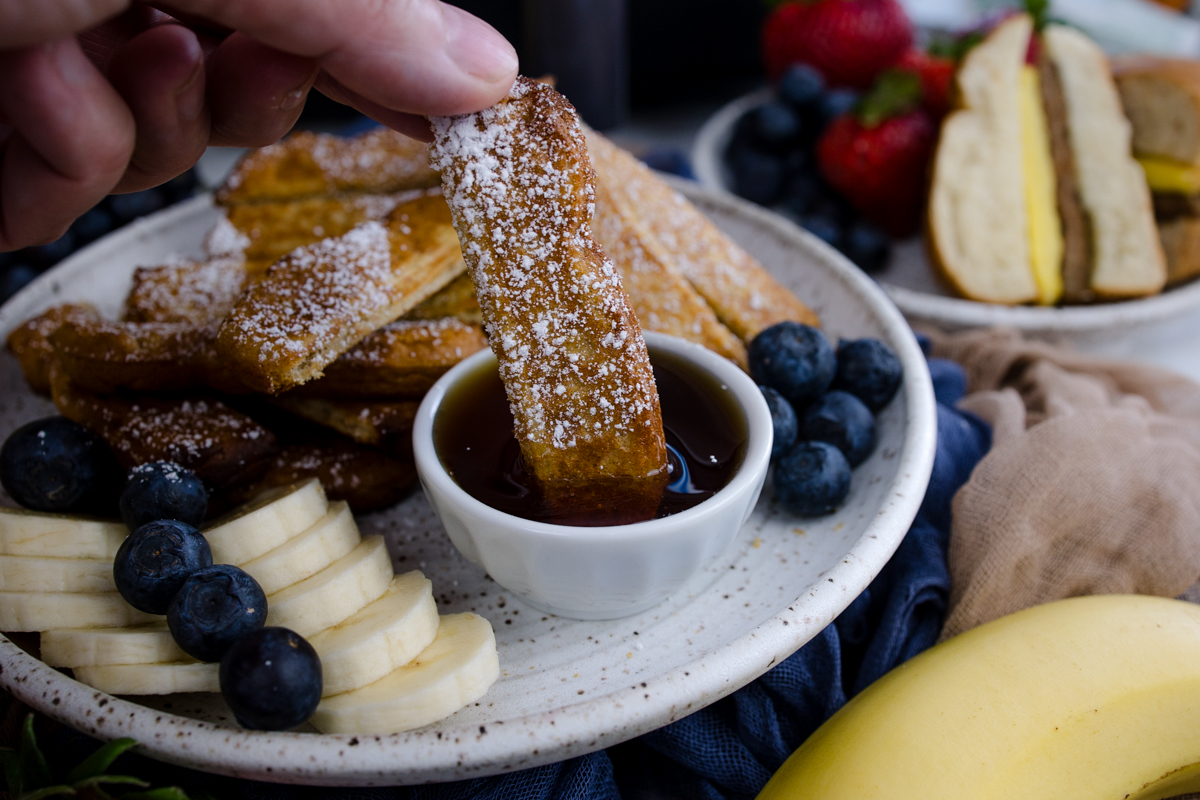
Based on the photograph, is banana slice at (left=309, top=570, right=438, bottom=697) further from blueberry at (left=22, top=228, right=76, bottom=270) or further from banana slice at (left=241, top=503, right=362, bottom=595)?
blueberry at (left=22, top=228, right=76, bottom=270)

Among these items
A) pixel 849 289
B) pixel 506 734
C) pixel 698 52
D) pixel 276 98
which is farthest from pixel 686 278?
pixel 698 52

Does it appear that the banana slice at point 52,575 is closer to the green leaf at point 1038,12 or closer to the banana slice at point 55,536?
the banana slice at point 55,536

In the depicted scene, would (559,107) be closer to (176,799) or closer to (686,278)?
(686,278)

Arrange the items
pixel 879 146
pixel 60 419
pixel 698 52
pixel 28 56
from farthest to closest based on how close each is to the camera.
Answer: pixel 698 52, pixel 879 146, pixel 60 419, pixel 28 56

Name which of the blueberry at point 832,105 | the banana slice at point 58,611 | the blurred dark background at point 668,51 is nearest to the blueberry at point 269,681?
the banana slice at point 58,611

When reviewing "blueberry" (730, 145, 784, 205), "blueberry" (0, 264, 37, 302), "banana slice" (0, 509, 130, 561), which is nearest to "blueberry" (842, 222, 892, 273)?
"blueberry" (730, 145, 784, 205)

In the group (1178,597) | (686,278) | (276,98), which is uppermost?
(276,98)
